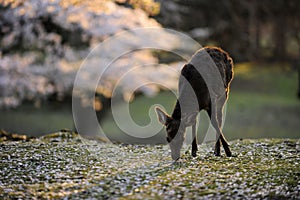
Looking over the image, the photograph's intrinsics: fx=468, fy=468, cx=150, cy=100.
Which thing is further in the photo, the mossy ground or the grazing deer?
the grazing deer

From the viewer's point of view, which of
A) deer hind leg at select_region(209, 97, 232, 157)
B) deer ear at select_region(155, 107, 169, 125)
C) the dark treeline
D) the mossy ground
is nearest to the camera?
the mossy ground

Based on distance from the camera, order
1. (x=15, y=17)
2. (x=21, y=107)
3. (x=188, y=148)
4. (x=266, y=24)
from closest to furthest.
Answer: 1. (x=188, y=148)
2. (x=15, y=17)
3. (x=21, y=107)
4. (x=266, y=24)

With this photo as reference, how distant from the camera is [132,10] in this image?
16.0m

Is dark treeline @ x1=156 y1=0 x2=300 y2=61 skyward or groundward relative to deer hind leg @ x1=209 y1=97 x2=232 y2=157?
skyward

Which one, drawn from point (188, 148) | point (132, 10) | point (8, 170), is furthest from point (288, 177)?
point (132, 10)

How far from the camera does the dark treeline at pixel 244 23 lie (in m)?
26.0

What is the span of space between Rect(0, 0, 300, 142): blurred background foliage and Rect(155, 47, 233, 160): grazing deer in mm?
3071

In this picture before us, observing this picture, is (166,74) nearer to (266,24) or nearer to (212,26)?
(212,26)

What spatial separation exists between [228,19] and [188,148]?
61.5ft

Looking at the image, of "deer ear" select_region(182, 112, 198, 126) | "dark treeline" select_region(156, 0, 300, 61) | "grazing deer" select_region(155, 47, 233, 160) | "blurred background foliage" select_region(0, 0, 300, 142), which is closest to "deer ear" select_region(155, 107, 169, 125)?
"grazing deer" select_region(155, 47, 233, 160)

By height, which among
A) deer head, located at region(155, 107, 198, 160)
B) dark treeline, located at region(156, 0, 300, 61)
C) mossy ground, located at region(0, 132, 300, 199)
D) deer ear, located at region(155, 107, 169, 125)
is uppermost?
dark treeline, located at region(156, 0, 300, 61)

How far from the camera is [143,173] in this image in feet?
26.3

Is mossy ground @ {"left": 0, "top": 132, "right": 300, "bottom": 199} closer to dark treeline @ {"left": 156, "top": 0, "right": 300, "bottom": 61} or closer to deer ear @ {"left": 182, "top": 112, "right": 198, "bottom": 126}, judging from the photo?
deer ear @ {"left": 182, "top": 112, "right": 198, "bottom": 126}

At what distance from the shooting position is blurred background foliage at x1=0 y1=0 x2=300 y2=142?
1528 cm
